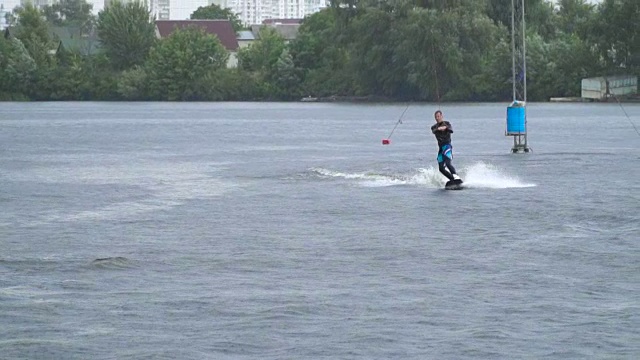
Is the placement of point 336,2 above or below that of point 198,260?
above

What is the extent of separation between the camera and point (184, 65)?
126938mm

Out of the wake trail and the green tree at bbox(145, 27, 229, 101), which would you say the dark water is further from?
the green tree at bbox(145, 27, 229, 101)

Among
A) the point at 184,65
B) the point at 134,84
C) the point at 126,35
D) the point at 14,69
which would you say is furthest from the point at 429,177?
the point at 126,35

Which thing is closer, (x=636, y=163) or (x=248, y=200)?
(x=248, y=200)

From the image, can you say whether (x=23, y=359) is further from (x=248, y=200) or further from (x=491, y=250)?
(x=248, y=200)

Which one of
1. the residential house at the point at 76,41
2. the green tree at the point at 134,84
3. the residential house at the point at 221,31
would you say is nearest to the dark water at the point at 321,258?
the green tree at the point at 134,84

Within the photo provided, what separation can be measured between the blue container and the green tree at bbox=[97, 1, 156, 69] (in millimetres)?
98927

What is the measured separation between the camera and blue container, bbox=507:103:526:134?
42062mm

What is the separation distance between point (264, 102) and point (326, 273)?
361ft

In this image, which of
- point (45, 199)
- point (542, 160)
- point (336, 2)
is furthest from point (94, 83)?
point (45, 199)

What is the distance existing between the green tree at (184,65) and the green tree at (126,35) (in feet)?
26.1

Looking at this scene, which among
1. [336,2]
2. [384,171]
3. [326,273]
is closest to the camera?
[326,273]

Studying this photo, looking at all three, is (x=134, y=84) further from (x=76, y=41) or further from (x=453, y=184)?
(x=453, y=184)

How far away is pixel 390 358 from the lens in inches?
562
